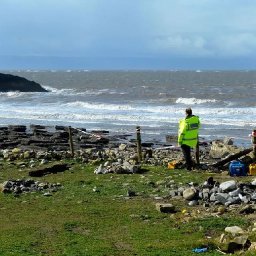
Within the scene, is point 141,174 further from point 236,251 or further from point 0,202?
point 236,251

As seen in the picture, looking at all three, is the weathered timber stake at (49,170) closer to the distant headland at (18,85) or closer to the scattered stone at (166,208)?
the scattered stone at (166,208)

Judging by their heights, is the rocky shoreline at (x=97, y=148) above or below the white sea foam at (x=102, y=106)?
below

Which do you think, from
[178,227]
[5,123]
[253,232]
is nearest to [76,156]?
[178,227]

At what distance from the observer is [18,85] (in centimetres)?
10856

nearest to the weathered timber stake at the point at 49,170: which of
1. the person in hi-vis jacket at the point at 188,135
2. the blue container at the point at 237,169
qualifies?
the person in hi-vis jacket at the point at 188,135

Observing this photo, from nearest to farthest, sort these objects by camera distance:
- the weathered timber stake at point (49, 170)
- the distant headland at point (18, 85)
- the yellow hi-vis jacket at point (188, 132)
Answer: the yellow hi-vis jacket at point (188, 132)
the weathered timber stake at point (49, 170)
the distant headland at point (18, 85)

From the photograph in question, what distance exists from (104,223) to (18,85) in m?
99.3

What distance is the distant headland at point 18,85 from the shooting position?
105750mm

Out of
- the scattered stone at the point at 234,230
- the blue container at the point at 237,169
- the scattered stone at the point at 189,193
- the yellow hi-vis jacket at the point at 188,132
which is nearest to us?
the scattered stone at the point at 234,230

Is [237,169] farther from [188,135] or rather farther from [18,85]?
[18,85]

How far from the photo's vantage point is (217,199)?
13078 millimetres

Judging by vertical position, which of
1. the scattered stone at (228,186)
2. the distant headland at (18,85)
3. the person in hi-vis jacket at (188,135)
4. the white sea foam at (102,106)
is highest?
the distant headland at (18,85)

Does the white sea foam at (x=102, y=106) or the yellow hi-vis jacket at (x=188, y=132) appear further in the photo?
the white sea foam at (x=102, y=106)

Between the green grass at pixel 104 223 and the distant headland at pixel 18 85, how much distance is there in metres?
91.2
